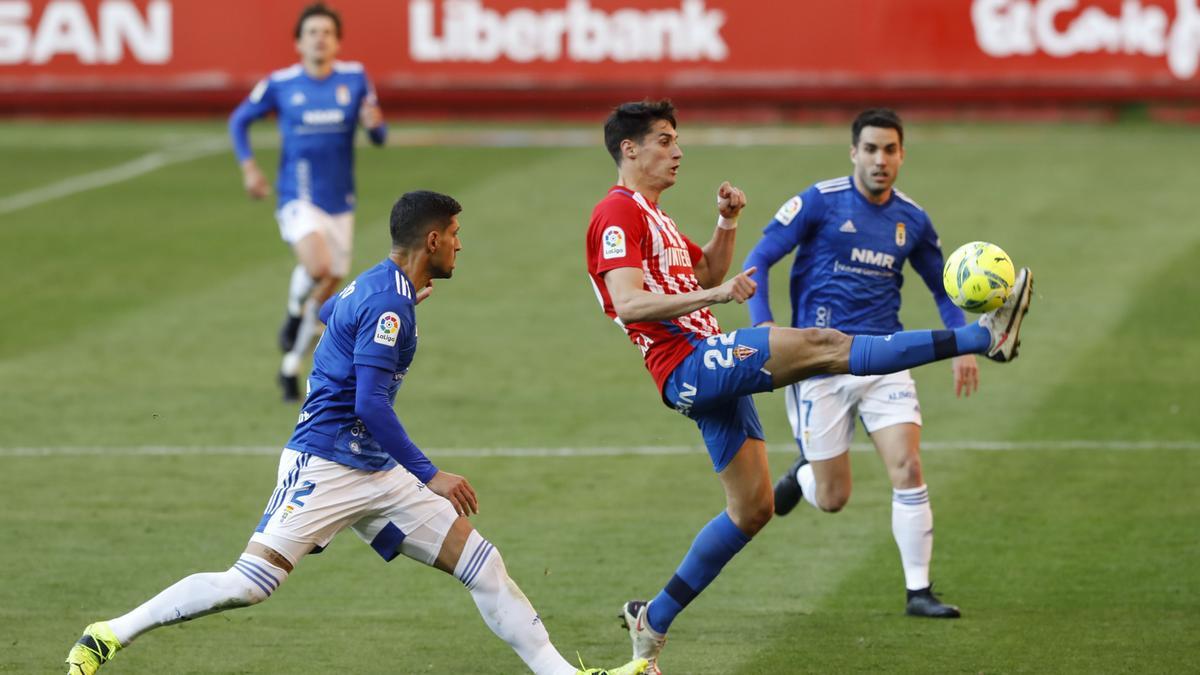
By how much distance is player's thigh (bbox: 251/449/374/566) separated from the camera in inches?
288

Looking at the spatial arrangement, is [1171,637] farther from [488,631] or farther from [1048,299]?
[1048,299]

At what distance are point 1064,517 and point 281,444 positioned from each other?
5.36 meters

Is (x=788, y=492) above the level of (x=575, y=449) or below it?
above

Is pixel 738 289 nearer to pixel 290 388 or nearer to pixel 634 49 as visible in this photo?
pixel 290 388

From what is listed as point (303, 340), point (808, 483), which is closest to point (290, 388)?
point (303, 340)

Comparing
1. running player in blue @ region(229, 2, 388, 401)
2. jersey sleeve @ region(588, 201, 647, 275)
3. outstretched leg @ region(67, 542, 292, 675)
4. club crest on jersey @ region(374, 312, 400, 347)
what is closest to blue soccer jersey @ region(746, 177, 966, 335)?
jersey sleeve @ region(588, 201, 647, 275)

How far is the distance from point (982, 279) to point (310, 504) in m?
2.88

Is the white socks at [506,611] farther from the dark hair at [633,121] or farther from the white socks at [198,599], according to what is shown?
the dark hair at [633,121]

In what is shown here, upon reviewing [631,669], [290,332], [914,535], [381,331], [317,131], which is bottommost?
[290,332]

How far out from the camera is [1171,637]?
8.31 m

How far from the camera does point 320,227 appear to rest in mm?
14453

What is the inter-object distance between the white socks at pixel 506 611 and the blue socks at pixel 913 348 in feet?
5.49

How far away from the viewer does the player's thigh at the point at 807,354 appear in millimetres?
7301

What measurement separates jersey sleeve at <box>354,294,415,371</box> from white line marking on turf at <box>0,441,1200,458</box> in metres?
5.15
